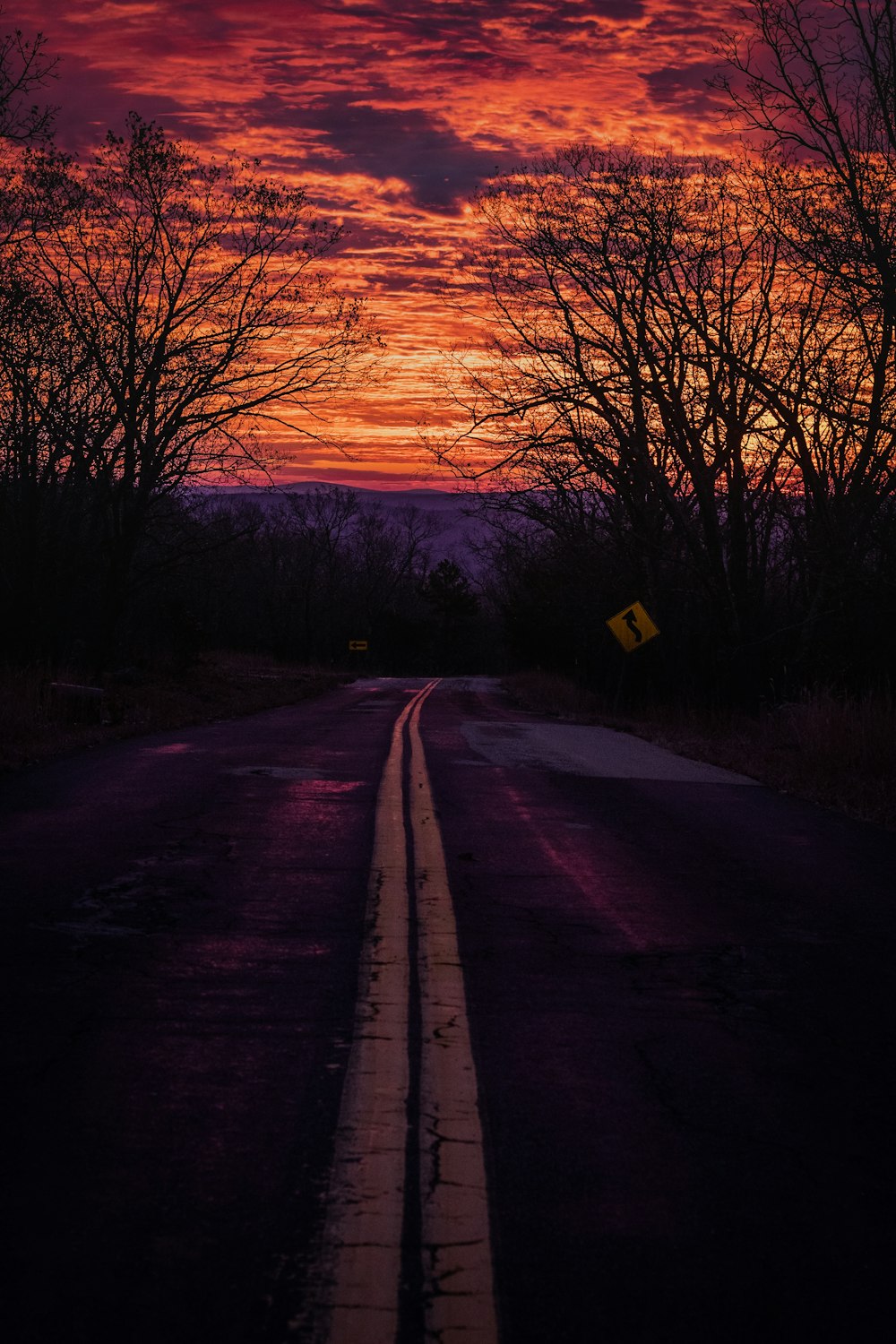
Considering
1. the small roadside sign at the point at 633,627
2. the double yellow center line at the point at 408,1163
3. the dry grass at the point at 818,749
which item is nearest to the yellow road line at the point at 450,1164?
the double yellow center line at the point at 408,1163

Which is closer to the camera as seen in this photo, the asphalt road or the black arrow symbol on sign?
the asphalt road

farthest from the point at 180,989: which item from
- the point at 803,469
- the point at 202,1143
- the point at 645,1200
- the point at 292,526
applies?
the point at 292,526

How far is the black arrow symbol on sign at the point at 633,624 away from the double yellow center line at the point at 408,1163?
75.6 feet

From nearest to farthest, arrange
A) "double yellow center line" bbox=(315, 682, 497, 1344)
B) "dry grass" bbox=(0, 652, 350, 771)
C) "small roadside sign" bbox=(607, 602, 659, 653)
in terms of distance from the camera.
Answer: "double yellow center line" bbox=(315, 682, 497, 1344)
"dry grass" bbox=(0, 652, 350, 771)
"small roadside sign" bbox=(607, 602, 659, 653)

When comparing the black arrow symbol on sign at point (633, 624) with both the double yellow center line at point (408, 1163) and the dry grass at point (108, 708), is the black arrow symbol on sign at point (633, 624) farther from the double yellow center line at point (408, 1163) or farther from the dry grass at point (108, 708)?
the double yellow center line at point (408, 1163)

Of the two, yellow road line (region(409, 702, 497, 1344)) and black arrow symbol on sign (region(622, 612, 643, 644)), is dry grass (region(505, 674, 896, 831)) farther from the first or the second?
yellow road line (region(409, 702, 497, 1344))

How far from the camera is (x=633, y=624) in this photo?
2912cm

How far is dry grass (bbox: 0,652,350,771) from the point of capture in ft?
53.5

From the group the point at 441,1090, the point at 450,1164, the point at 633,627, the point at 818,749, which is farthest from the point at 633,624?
the point at 450,1164

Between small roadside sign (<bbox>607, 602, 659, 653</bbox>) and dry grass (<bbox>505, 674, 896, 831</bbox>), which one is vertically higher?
small roadside sign (<bbox>607, 602, 659, 653</bbox>)

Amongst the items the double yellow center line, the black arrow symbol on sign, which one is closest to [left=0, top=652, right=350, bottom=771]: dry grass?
the black arrow symbol on sign

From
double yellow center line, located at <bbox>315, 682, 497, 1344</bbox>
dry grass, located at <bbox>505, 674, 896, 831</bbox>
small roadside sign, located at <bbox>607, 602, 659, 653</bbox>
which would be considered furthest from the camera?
small roadside sign, located at <bbox>607, 602, 659, 653</bbox>

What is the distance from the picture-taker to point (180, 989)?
5184 mm

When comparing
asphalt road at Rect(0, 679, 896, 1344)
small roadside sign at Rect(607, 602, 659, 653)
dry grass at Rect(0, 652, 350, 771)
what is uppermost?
small roadside sign at Rect(607, 602, 659, 653)
